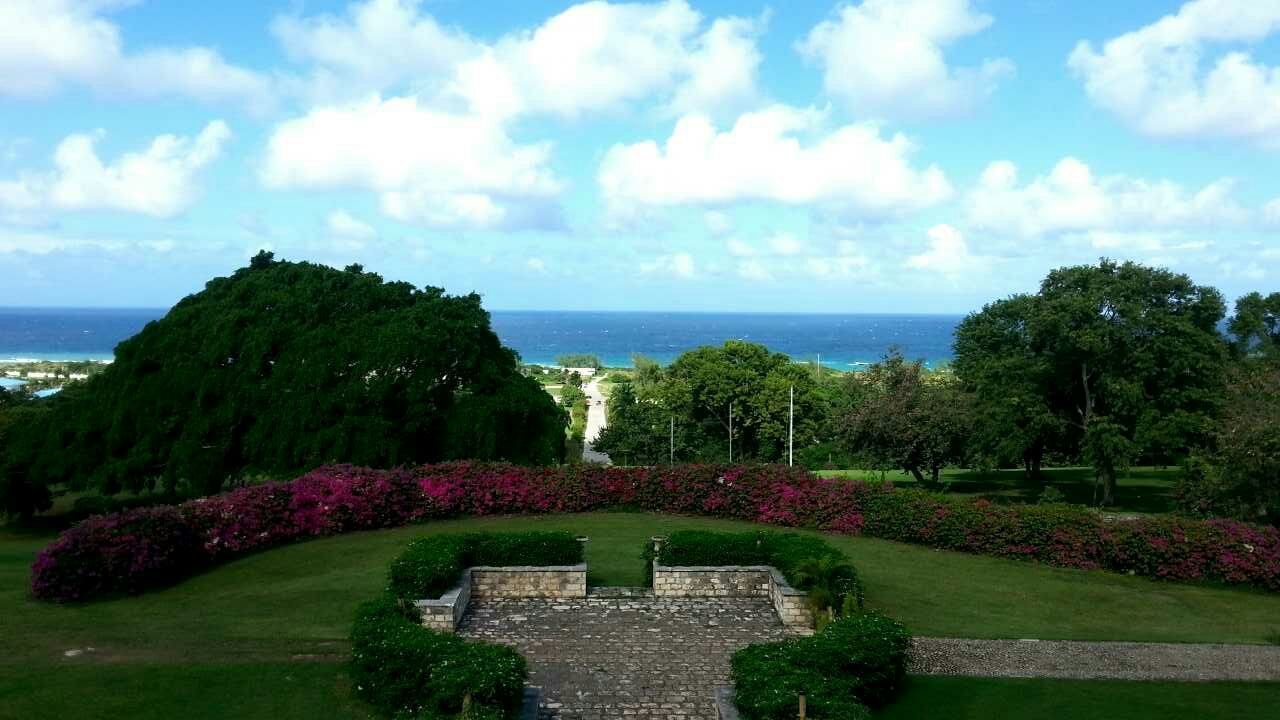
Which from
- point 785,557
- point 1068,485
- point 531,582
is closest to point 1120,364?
point 1068,485

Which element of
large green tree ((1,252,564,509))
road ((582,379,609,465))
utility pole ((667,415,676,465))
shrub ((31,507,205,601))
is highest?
large green tree ((1,252,564,509))

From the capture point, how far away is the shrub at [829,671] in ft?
32.4

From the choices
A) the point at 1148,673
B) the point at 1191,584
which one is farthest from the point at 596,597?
the point at 1191,584

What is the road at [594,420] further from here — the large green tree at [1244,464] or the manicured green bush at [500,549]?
the manicured green bush at [500,549]

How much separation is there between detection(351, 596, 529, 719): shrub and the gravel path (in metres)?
5.68

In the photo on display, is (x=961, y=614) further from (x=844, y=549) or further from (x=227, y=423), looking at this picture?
(x=227, y=423)

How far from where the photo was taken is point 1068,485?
1576 inches

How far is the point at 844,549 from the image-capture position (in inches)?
793

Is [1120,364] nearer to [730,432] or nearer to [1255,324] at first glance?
[1255,324]

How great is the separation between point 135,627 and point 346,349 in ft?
40.7

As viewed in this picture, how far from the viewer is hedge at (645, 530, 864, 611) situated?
14773mm

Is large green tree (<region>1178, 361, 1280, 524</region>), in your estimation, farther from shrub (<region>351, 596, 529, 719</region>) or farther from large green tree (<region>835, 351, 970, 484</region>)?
shrub (<region>351, 596, 529, 719</region>)

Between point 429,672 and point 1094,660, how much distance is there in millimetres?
8993

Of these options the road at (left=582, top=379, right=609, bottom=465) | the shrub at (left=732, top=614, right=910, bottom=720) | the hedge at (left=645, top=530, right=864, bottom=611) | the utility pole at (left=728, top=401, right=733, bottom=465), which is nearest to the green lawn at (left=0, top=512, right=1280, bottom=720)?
the shrub at (left=732, top=614, right=910, bottom=720)
